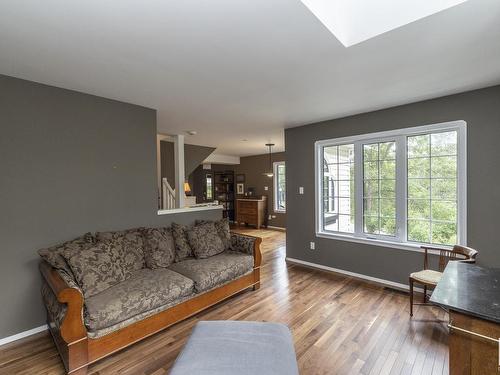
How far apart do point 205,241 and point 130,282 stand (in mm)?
1079

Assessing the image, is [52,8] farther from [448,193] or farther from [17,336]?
[448,193]

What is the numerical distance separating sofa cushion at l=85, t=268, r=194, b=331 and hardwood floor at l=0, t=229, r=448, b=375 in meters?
0.37

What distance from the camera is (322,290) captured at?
3.27m

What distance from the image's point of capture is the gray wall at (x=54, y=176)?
2270mm

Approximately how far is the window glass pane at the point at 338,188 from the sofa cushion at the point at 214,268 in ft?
5.68

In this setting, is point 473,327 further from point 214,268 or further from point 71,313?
point 71,313

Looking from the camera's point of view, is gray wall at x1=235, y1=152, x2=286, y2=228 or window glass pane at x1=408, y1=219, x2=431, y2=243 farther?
gray wall at x1=235, y1=152, x2=286, y2=228

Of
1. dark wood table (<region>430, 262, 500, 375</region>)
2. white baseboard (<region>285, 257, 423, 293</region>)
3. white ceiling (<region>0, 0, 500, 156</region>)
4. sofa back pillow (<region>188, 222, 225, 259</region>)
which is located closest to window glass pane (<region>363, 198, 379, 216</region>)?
white baseboard (<region>285, 257, 423, 293</region>)

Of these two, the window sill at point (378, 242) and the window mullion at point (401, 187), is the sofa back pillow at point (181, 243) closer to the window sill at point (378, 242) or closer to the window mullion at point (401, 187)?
the window sill at point (378, 242)

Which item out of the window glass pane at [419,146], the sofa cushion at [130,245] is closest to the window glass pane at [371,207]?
the window glass pane at [419,146]

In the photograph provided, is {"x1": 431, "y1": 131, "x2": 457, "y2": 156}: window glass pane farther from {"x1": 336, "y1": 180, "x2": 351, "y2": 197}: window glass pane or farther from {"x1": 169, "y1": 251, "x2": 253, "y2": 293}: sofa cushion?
{"x1": 169, "y1": 251, "x2": 253, "y2": 293}: sofa cushion

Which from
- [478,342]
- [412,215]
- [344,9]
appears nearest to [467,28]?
[344,9]

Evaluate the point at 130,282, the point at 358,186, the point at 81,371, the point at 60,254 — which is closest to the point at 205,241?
the point at 130,282

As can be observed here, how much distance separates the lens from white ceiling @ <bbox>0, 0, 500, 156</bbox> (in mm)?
1460
